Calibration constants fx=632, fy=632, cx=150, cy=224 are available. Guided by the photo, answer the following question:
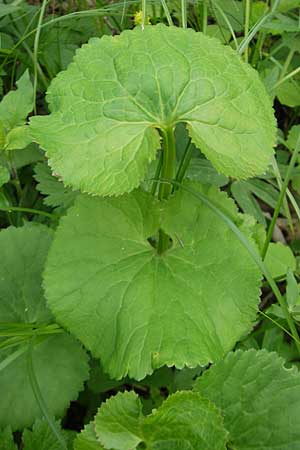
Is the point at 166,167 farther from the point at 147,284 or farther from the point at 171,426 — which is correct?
the point at 171,426

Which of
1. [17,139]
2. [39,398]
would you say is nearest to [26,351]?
[39,398]

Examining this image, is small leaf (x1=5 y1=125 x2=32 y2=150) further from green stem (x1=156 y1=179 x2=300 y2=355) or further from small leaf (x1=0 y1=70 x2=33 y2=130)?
green stem (x1=156 y1=179 x2=300 y2=355)

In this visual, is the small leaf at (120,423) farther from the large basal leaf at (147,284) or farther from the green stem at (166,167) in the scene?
the green stem at (166,167)

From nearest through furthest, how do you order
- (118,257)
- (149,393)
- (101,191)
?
A: (101,191) < (118,257) < (149,393)

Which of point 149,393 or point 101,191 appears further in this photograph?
point 149,393

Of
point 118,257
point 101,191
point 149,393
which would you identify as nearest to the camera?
point 101,191

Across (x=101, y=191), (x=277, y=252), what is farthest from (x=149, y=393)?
(x=101, y=191)

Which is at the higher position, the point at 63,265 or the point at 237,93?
the point at 237,93

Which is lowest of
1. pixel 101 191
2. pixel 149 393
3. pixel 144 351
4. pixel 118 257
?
pixel 149 393

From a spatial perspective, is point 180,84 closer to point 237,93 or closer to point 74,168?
point 237,93
